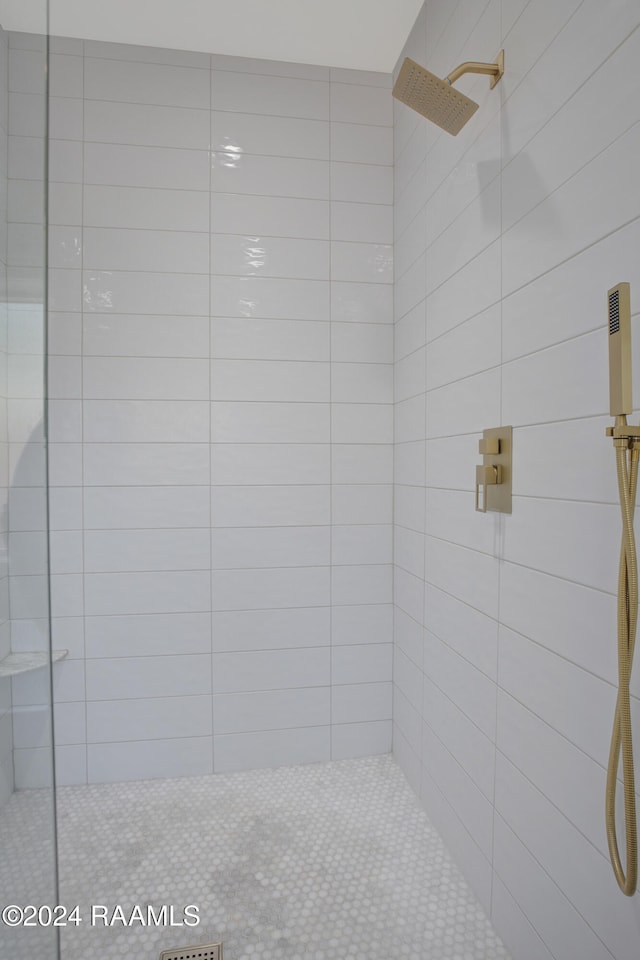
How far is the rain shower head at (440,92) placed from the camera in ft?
4.01

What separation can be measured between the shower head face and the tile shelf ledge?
1444 mm

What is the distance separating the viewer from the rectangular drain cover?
1264 mm

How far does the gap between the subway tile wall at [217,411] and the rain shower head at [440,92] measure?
80 cm

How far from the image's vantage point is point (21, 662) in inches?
35.0

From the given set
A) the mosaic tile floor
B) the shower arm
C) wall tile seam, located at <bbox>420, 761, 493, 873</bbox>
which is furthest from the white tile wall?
wall tile seam, located at <bbox>420, 761, 493, 873</bbox>

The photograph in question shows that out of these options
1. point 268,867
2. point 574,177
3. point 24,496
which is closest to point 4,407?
point 24,496

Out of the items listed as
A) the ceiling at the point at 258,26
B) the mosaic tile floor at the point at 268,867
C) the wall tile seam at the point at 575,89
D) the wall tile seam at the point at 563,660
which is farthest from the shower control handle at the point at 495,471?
the ceiling at the point at 258,26

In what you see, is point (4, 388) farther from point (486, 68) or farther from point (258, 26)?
point (258, 26)

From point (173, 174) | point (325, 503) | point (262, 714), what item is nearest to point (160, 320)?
point (173, 174)

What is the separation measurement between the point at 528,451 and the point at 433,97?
93 centimetres

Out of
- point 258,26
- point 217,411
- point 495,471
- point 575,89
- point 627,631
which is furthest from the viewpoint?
point 217,411

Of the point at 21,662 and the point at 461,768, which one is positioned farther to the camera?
the point at 461,768

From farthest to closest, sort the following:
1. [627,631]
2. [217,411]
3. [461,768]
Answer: [217,411], [461,768], [627,631]

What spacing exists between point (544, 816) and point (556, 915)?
19 centimetres
